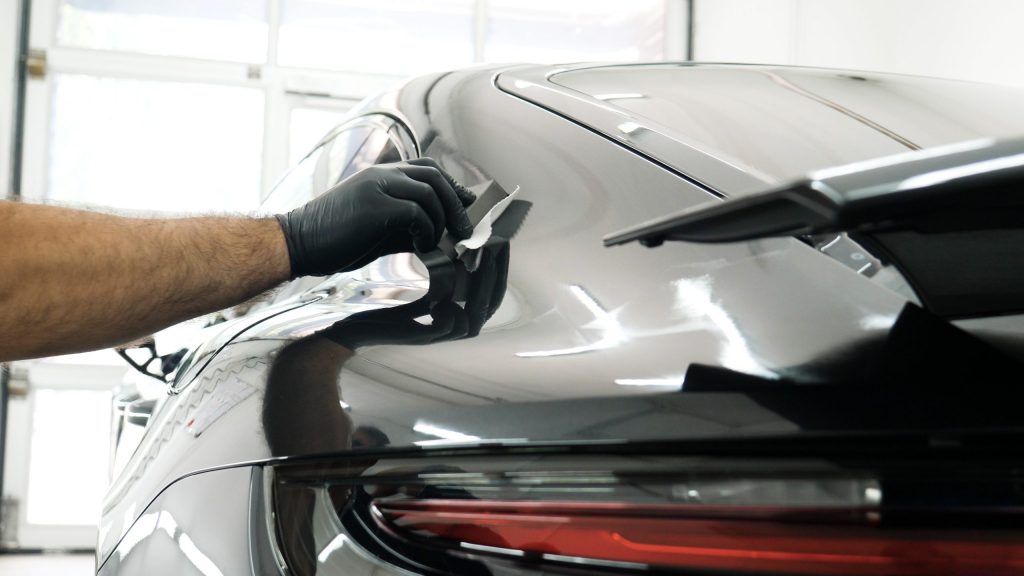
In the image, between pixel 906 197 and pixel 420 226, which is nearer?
pixel 906 197

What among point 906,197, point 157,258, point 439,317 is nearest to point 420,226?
point 439,317

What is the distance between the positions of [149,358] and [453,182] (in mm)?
743

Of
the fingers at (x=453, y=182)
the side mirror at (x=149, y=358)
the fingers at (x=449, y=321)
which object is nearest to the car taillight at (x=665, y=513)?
the fingers at (x=449, y=321)

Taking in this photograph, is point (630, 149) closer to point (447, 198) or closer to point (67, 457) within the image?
point (447, 198)

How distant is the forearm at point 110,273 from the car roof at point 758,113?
1.40ft

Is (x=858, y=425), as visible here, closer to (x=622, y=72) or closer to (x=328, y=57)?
(x=622, y=72)

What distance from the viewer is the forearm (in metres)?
1.11

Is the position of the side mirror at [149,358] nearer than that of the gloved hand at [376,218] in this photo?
No

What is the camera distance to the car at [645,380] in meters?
0.48

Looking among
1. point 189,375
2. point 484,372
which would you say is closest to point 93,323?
point 189,375

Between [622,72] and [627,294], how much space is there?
0.61 m

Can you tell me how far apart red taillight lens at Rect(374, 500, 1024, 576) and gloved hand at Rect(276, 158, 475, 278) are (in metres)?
0.40

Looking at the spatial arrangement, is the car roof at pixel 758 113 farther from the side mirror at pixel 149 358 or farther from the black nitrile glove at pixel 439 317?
the side mirror at pixel 149 358

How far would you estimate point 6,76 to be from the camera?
5164mm
